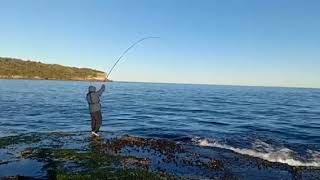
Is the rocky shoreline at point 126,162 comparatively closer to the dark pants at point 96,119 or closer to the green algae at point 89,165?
the green algae at point 89,165

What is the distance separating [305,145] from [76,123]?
17655 millimetres

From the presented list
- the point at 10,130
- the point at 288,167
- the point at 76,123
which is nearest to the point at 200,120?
the point at 76,123

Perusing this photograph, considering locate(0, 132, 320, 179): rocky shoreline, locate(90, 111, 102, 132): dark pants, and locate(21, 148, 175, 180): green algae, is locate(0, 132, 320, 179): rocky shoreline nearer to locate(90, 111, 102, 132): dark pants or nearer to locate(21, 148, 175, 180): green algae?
locate(21, 148, 175, 180): green algae

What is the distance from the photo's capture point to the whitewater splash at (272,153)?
19.4 meters

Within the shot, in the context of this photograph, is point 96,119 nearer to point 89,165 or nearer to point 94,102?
point 94,102

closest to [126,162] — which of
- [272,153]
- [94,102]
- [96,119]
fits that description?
[94,102]

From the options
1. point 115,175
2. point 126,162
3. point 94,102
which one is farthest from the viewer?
point 94,102

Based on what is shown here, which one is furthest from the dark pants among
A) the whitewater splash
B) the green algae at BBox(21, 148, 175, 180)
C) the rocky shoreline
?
the whitewater splash

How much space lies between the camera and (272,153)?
21.2 meters

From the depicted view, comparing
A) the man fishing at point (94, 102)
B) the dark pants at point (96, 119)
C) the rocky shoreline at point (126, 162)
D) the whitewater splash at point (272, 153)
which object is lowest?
the whitewater splash at point (272, 153)

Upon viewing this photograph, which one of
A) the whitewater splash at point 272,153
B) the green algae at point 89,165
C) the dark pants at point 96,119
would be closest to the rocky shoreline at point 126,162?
the green algae at point 89,165

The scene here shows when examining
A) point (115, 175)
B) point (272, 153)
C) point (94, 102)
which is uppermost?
point (94, 102)

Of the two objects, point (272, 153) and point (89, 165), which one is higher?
point (89, 165)

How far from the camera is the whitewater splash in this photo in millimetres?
19391
